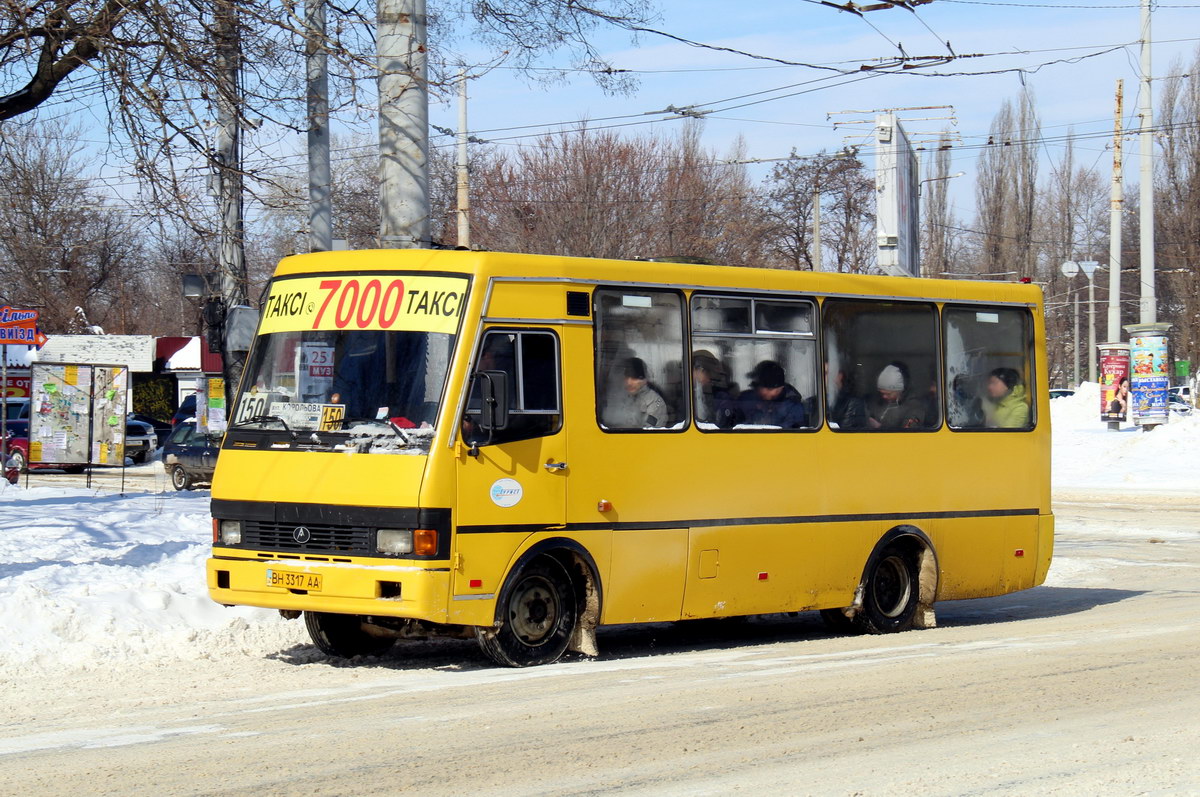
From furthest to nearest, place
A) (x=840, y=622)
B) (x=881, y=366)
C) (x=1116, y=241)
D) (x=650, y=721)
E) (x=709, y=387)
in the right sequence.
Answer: (x=1116, y=241)
(x=840, y=622)
(x=881, y=366)
(x=709, y=387)
(x=650, y=721)

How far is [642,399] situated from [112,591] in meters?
4.32

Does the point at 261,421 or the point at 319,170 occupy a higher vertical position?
the point at 319,170

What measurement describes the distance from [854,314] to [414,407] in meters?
4.38

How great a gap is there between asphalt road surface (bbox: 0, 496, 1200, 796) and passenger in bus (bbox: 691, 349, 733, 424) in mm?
1768

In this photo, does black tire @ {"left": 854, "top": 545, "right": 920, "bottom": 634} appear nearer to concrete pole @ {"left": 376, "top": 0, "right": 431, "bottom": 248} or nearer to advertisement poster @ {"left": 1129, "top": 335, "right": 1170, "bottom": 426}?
concrete pole @ {"left": 376, "top": 0, "right": 431, "bottom": 248}

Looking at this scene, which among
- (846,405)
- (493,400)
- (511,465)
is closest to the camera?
(493,400)

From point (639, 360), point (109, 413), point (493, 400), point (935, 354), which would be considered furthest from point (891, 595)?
point (109, 413)

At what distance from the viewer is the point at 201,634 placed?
35.5 feet

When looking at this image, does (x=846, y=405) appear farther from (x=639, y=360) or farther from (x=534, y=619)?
(x=534, y=619)

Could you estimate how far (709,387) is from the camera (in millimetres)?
11188

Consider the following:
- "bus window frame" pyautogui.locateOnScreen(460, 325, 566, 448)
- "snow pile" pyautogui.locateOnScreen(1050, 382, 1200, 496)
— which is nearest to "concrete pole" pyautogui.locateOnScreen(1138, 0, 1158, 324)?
"snow pile" pyautogui.locateOnScreen(1050, 382, 1200, 496)

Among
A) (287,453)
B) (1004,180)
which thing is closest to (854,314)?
(287,453)

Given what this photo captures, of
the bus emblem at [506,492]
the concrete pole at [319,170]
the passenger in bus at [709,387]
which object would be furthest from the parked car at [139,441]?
the bus emblem at [506,492]

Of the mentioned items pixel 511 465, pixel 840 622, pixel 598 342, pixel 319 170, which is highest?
pixel 319 170
